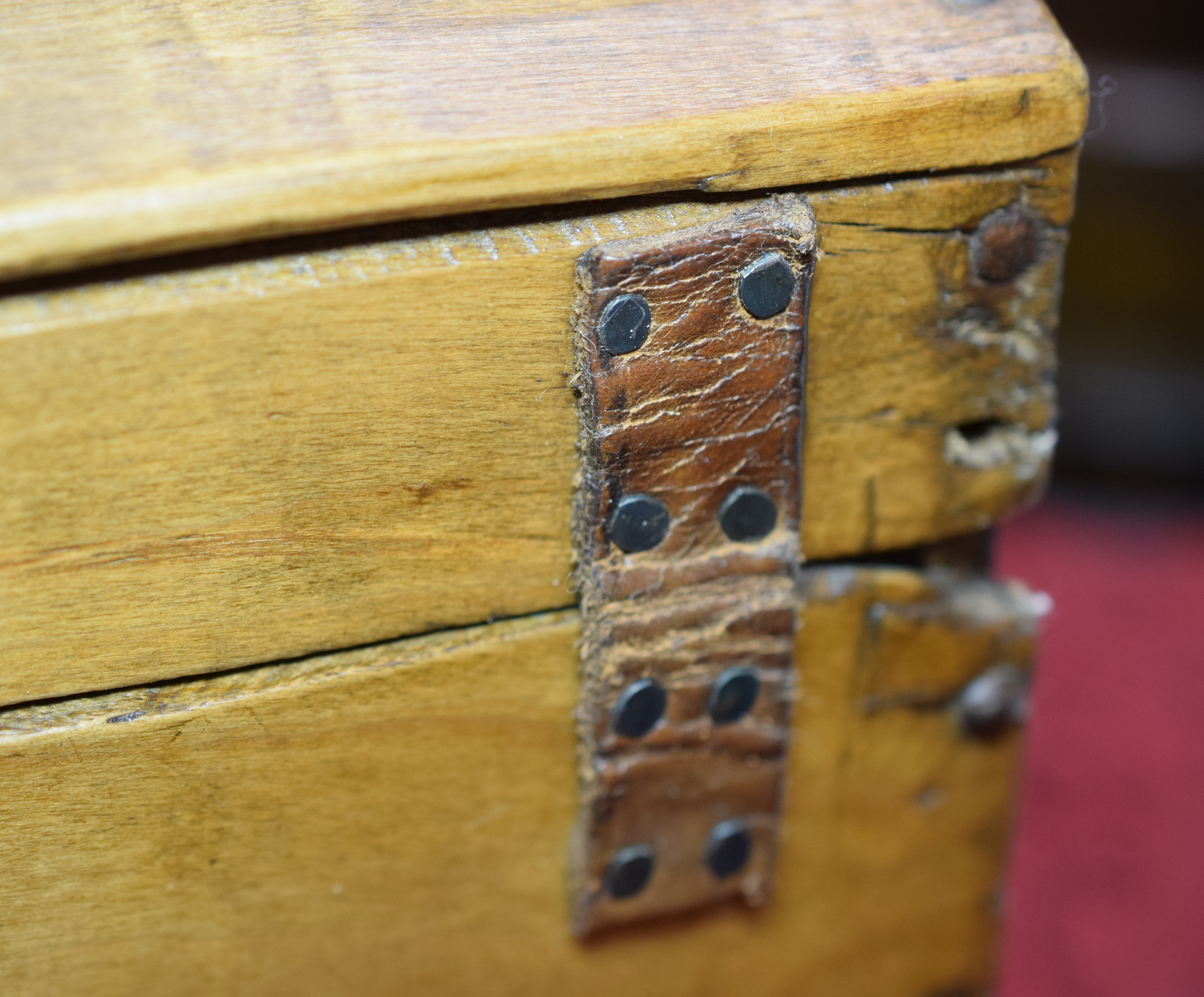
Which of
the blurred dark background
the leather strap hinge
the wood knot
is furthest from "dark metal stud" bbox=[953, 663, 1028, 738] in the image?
the blurred dark background

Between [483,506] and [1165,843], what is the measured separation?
786 millimetres

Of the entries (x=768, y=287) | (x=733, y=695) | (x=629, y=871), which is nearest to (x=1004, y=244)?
(x=768, y=287)

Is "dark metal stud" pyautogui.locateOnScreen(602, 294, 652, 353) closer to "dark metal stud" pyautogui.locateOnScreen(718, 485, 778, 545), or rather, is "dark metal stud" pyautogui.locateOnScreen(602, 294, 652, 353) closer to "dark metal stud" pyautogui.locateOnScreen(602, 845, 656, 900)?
"dark metal stud" pyautogui.locateOnScreen(718, 485, 778, 545)

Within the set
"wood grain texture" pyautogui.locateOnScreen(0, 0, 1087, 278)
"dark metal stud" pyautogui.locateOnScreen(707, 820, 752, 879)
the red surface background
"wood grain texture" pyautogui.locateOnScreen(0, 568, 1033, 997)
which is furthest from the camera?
the red surface background

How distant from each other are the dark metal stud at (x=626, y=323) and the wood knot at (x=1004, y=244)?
17 centimetres

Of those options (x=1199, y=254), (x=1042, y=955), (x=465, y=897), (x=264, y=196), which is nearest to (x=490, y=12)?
(x=264, y=196)

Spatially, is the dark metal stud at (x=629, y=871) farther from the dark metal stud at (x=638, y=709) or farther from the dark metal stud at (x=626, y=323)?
the dark metal stud at (x=626, y=323)

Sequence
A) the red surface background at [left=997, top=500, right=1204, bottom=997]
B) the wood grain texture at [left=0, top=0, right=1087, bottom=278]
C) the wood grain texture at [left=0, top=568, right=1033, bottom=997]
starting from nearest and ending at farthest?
the wood grain texture at [left=0, top=0, right=1087, bottom=278], the wood grain texture at [left=0, top=568, right=1033, bottom=997], the red surface background at [left=997, top=500, right=1204, bottom=997]

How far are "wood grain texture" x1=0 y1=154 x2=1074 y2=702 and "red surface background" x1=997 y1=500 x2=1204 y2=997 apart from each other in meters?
0.43

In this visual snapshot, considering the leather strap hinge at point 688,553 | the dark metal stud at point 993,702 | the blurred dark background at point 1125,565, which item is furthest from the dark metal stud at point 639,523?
the blurred dark background at point 1125,565

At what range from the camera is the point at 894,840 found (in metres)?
0.74

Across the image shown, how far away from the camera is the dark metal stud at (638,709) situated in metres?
0.60

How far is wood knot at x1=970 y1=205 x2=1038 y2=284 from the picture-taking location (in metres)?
0.57

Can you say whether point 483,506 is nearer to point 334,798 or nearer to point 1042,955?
point 334,798
